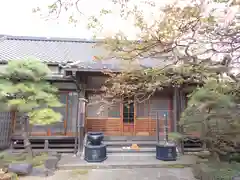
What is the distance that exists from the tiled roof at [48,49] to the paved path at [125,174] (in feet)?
13.5

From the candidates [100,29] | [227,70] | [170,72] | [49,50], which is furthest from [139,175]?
[49,50]

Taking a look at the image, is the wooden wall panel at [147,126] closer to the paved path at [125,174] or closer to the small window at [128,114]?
the small window at [128,114]

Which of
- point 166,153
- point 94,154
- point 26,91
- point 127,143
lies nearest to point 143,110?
point 127,143

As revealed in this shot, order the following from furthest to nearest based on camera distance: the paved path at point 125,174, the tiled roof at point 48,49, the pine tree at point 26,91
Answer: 1. the tiled roof at point 48,49
2. the pine tree at point 26,91
3. the paved path at point 125,174

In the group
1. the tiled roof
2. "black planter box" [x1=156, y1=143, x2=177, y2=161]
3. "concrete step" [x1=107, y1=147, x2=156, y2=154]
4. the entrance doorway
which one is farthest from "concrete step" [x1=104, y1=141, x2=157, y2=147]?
the tiled roof

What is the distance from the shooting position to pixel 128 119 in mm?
7645

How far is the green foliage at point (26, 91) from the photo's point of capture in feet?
16.8

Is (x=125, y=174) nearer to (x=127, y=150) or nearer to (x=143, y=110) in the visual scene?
(x=127, y=150)

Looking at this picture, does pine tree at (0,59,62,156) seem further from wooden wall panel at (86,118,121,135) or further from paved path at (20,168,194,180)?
wooden wall panel at (86,118,121,135)

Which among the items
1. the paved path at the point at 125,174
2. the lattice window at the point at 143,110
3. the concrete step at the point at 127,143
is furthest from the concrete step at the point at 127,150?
the lattice window at the point at 143,110

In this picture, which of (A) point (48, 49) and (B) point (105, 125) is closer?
(B) point (105, 125)

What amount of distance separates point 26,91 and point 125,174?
10.3ft

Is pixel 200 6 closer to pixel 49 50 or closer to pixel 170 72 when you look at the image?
pixel 170 72

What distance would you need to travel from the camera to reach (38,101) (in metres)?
5.50
